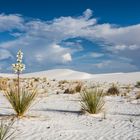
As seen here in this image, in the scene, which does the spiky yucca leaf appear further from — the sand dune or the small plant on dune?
the sand dune

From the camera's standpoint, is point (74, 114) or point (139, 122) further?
point (74, 114)

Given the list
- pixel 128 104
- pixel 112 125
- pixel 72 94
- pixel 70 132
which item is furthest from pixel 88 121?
pixel 72 94

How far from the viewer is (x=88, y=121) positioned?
38.6ft

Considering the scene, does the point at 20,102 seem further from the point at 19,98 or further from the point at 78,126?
the point at 78,126

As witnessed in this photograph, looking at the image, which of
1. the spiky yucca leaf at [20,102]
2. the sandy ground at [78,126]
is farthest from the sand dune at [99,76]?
A: the spiky yucca leaf at [20,102]

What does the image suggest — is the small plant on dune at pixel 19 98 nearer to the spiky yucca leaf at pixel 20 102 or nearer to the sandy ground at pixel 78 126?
the spiky yucca leaf at pixel 20 102

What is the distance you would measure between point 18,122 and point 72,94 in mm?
10988

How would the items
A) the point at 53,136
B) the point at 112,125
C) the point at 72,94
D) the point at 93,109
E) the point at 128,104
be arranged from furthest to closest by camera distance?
the point at 72,94, the point at 128,104, the point at 93,109, the point at 112,125, the point at 53,136

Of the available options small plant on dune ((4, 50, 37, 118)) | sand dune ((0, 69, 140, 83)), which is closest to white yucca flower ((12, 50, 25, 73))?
small plant on dune ((4, 50, 37, 118))

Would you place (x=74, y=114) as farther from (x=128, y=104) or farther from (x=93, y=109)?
(x=128, y=104)

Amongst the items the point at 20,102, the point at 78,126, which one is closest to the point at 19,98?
the point at 20,102

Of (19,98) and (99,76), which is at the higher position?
(99,76)

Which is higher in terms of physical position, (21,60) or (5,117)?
(21,60)

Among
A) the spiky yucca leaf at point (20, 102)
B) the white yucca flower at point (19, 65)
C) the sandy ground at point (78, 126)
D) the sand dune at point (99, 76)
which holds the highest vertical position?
the sand dune at point (99, 76)
